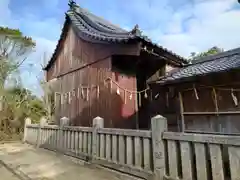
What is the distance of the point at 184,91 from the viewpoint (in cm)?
680

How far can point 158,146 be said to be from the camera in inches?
166

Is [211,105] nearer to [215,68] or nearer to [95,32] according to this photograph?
[215,68]

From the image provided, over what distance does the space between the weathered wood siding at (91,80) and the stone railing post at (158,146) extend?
313cm

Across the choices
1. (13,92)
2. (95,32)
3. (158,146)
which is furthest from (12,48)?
(158,146)

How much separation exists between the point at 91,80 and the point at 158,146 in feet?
17.3

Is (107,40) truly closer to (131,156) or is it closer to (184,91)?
(184,91)

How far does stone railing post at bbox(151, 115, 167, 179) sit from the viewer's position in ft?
13.6

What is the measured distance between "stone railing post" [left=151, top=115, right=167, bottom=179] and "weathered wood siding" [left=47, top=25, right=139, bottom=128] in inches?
123

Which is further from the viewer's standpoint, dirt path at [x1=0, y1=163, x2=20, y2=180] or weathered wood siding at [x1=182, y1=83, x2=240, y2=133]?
weathered wood siding at [x1=182, y1=83, x2=240, y2=133]

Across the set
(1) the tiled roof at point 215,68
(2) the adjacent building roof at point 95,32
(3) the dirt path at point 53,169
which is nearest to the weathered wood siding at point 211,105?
(1) the tiled roof at point 215,68

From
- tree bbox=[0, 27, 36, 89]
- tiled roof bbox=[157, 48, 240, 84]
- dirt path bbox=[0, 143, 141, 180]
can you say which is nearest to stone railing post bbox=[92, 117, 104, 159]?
dirt path bbox=[0, 143, 141, 180]

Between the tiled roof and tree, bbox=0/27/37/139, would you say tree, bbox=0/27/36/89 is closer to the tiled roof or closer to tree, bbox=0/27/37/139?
tree, bbox=0/27/37/139

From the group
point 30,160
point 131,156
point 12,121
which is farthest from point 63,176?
point 12,121

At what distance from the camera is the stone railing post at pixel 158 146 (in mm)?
4148
